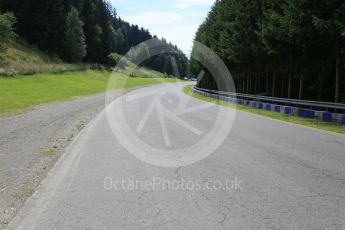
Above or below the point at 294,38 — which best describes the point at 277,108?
below

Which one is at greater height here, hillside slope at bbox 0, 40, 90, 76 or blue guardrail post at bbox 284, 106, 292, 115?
hillside slope at bbox 0, 40, 90, 76

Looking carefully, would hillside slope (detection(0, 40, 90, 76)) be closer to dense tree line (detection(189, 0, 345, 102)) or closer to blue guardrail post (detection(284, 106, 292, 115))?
dense tree line (detection(189, 0, 345, 102))

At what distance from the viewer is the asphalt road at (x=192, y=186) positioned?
5.19m

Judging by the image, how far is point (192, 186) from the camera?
685 centimetres

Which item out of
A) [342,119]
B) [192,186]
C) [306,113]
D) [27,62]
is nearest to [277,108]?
[306,113]

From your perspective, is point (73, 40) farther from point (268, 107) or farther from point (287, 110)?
point (287, 110)

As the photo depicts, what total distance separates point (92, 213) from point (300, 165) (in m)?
4.84

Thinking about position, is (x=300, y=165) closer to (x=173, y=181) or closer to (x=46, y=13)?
(x=173, y=181)

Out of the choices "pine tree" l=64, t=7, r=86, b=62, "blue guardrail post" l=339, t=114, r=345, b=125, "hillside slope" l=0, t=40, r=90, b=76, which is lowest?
"blue guardrail post" l=339, t=114, r=345, b=125

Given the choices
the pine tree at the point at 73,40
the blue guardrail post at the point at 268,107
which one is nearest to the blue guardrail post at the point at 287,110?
the blue guardrail post at the point at 268,107

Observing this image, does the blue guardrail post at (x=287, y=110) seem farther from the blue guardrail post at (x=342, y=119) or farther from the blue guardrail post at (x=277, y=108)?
the blue guardrail post at (x=342, y=119)

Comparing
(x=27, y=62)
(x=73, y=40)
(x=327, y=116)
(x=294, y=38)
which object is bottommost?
(x=327, y=116)

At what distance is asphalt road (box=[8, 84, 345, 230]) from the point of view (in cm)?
519

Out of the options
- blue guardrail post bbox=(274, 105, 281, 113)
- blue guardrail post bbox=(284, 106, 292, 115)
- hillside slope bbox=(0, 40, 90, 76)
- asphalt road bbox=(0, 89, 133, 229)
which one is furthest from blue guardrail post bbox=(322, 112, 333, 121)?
hillside slope bbox=(0, 40, 90, 76)
